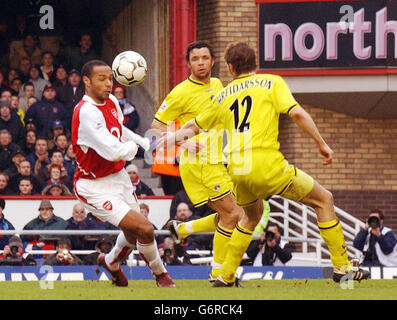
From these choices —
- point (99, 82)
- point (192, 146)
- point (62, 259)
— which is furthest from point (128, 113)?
point (99, 82)

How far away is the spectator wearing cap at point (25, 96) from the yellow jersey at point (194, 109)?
879 centimetres

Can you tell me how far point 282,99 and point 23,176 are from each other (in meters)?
9.19

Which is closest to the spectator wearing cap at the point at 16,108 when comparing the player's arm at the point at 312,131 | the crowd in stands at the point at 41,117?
the crowd in stands at the point at 41,117

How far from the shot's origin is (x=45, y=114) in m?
20.7

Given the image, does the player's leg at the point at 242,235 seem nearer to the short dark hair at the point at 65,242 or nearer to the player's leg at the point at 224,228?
the player's leg at the point at 224,228

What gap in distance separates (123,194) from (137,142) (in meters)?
0.53

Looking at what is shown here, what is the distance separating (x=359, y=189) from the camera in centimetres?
2206

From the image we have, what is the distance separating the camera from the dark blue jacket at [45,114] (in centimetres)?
2064

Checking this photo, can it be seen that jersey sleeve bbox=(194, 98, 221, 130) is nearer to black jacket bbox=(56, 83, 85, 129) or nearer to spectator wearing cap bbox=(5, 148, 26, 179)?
spectator wearing cap bbox=(5, 148, 26, 179)

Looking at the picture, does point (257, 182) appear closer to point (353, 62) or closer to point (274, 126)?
point (274, 126)

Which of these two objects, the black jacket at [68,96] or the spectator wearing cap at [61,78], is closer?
the black jacket at [68,96]

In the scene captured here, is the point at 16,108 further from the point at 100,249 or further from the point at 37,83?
the point at 100,249

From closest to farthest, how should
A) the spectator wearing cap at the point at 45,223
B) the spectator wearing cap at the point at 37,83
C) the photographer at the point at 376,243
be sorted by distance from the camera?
the photographer at the point at 376,243 < the spectator wearing cap at the point at 45,223 < the spectator wearing cap at the point at 37,83

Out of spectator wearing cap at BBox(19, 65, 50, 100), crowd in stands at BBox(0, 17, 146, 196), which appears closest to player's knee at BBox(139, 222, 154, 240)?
crowd in stands at BBox(0, 17, 146, 196)
